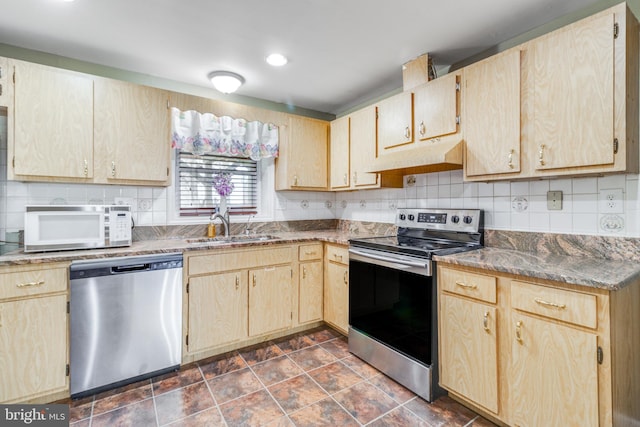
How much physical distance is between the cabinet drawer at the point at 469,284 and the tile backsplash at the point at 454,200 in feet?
2.14

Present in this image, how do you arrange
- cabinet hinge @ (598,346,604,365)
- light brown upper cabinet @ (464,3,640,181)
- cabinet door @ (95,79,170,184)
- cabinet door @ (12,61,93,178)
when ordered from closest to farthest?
cabinet hinge @ (598,346,604,365) < light brown upper cabinet @ (464,3,640,181) < cabinet door @ (12,61,93,178) < cabinet door @ (95,79,170,184)

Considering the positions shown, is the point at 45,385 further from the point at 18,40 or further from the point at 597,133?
the point at 597,133

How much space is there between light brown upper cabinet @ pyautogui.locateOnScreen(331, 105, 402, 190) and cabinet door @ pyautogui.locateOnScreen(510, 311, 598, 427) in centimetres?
160

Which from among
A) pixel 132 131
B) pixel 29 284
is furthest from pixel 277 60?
pixel 29 284

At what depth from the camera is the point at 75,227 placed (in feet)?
6.67

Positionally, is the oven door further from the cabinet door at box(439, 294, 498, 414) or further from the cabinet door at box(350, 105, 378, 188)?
the cabinet door at box(350, 105, 378, 188)

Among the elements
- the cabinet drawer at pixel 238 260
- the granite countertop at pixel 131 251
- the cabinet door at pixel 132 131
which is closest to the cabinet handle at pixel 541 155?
the granite countertop at pixel 131 251

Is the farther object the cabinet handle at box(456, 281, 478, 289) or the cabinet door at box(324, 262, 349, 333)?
the cabinet door at box(324, 262, 349, 333)

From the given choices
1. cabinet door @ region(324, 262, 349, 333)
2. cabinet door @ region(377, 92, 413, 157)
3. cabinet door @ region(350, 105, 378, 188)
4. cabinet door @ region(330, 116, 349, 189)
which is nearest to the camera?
cabinet door @ region(377, 92, 413, 157)

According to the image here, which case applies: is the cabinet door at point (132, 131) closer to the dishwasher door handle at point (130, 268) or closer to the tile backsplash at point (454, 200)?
the tile backsplash at point (454, 200)

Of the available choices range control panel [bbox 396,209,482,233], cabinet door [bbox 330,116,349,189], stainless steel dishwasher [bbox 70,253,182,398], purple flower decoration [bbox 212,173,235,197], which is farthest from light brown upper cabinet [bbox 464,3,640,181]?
stainless steel dishwasher [bbox 70,253,182,398]

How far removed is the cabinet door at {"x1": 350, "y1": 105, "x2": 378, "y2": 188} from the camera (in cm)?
281

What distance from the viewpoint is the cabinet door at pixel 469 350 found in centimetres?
165

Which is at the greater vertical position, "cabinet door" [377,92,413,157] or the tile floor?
"cabinet door" [377,92,413,157]
